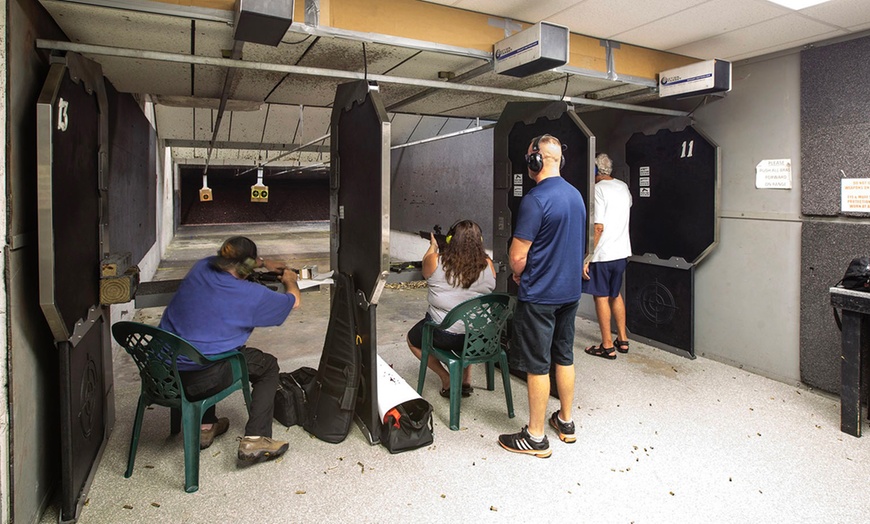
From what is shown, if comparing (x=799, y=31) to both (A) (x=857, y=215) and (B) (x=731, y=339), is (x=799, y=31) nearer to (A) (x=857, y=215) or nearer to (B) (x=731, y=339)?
(A) (x=857, y=215)

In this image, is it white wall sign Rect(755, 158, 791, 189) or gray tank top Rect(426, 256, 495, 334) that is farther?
white wall sign Rect(755, 158, 791, 189)

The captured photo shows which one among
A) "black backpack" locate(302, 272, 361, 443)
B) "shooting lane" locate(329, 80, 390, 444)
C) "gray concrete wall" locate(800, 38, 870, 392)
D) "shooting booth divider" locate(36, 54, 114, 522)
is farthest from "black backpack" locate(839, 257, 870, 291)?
"shooting booth divider" locate(36, 54, 114, 522)

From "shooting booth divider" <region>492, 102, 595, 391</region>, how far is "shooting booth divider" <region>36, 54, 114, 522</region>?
7.65 ft

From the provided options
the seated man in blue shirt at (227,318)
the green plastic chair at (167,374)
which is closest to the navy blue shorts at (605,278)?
the seated man in blue shirt at (227,318)

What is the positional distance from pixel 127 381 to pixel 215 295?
1655 millimetres

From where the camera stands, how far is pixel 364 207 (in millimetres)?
2518

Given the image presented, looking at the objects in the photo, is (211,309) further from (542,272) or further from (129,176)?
(129,176)

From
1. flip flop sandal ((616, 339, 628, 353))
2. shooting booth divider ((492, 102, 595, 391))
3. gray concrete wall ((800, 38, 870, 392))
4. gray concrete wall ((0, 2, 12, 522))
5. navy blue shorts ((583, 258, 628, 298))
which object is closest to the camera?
gray concrete wall ((0, 2, 12, 522))

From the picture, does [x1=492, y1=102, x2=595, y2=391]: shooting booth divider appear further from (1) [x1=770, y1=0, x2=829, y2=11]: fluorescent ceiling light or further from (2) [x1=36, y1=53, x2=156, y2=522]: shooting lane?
(2) [x1=36, y1=53, x2=156, y2=522]: shooting lane

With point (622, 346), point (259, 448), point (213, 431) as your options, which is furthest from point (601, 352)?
point (213, 431)

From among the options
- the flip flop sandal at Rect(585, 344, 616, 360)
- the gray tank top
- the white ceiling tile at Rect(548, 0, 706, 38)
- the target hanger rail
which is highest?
the white ceiling tile at Rect(548, 0, 706, 38)

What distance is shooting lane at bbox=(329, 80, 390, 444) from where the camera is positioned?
90.6 inches

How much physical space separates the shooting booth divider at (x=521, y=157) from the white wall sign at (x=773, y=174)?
4.20 feet

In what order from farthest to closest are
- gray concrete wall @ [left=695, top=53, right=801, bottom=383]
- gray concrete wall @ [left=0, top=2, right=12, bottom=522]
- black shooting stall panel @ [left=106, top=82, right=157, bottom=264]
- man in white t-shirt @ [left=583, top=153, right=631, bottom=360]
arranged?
man in white t-shirt @ [left=583, top=153, right=631, bottom=360]
black shooting stall panel @ [left=106, top=82, right=157, bottom=264]
gray concrete wall @ [left=695, top=53, right=801, bottom=383]
gray concrete wall @ [left=0, top=2, right=12, bottom=522]
